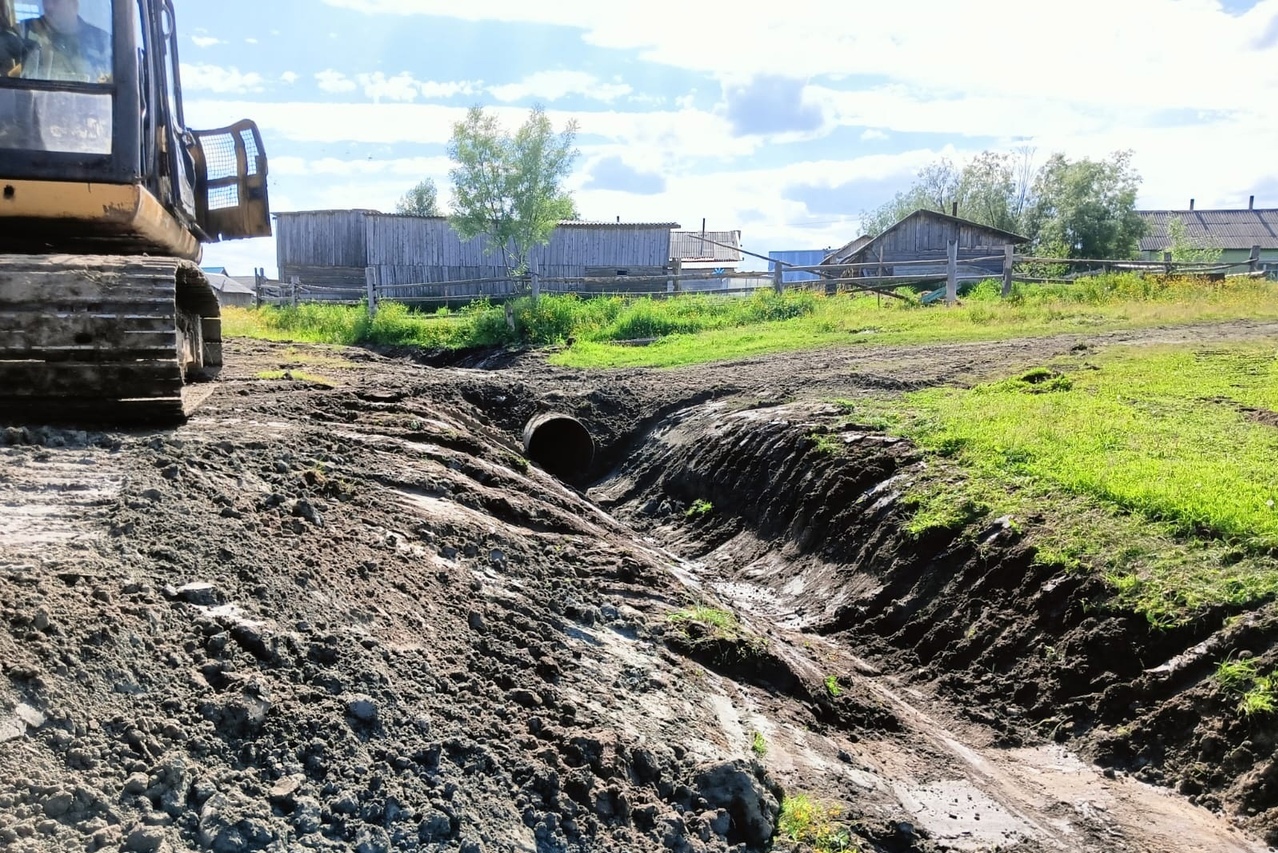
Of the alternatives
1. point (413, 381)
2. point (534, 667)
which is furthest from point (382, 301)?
point (534, 667)

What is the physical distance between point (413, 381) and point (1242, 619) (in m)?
9.77

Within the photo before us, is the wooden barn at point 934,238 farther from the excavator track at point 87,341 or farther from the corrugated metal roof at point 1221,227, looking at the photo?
the excavator track at point 87,341

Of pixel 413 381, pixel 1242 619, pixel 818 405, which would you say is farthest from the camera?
pixel 413 381

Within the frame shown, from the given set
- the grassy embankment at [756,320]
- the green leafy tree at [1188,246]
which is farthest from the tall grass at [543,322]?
the green leafy tree at [1188,246]

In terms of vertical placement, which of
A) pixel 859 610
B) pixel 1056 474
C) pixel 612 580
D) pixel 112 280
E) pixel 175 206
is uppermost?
pixel 175 206

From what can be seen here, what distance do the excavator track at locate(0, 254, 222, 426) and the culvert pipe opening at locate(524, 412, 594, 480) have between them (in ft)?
22.4

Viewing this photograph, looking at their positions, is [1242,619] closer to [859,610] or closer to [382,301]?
[859,610]

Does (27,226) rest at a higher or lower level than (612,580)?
higher

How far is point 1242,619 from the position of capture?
18.1 feet

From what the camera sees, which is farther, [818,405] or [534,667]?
[818,405]

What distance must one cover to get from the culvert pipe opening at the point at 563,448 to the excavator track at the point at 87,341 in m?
6.81

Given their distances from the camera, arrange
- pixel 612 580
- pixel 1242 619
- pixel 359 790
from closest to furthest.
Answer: pixel 359 790 < pixel 1242 619 < pixel 612 580

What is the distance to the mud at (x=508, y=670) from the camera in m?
3.25

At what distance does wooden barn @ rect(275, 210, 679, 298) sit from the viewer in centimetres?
3966
